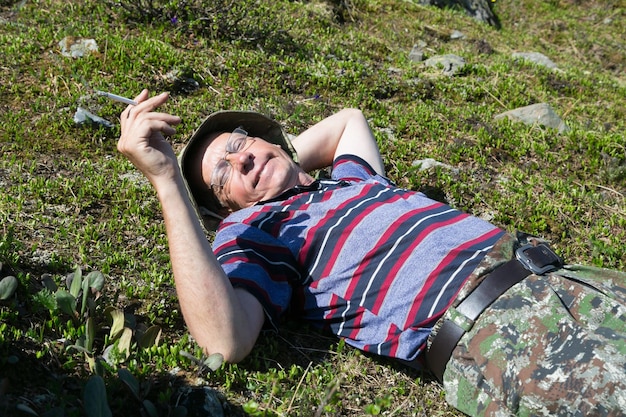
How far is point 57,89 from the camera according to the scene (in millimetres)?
6129

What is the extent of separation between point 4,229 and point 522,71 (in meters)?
7.05

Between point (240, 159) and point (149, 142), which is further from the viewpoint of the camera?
point (240, 159)

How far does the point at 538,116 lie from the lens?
721 cm

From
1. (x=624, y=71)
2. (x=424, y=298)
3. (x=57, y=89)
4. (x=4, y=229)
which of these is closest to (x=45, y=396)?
(x=4, y=229)

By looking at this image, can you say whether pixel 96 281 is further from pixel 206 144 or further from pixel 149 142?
pixel 206 144

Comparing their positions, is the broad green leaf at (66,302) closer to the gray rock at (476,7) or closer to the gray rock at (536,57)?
the gray rock at (536,57)

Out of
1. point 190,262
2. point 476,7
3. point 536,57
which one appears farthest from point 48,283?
point 476,7

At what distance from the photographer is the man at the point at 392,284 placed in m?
3.17

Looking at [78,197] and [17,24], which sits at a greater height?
[17,24]

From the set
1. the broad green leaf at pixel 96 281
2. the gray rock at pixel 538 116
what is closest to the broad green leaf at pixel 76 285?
the broad green leaf at pixel 96 281

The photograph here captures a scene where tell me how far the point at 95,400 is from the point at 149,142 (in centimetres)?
131

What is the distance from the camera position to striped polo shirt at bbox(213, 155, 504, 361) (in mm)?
3596

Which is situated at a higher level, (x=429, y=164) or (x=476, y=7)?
(x=476, y=7)

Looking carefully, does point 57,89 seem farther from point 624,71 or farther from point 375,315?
point 624,71
